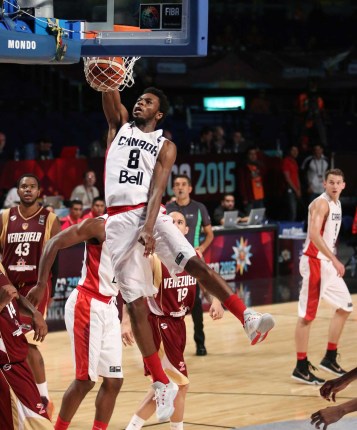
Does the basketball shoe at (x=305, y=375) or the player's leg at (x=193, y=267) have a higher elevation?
the player's leg at (x=193, y=267)

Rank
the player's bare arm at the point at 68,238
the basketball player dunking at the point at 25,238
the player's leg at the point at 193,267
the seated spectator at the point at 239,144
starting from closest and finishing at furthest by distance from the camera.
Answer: the player's leg at the point at 193,267, the player's bare arm at the point at 68,238, the basketball player dunking at the point at 25,238, the seated spectator at the point at 239,144

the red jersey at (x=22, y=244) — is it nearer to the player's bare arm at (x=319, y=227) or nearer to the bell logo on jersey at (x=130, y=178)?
the bell logo on jersey at (x=130, y=178)

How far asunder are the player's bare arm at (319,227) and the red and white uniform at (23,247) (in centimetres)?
277

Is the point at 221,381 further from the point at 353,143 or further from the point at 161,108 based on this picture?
the point at 353,143

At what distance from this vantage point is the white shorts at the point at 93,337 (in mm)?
8289

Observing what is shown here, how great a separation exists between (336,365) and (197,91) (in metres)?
14.8

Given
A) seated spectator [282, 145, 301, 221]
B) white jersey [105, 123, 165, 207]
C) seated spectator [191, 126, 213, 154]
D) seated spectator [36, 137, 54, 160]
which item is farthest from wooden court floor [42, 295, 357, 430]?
seated spectator [282, 145, 301, 221]

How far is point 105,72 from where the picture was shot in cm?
755

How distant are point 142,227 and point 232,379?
4354 millimetres

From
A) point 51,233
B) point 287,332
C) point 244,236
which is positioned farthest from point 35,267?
point 244,236

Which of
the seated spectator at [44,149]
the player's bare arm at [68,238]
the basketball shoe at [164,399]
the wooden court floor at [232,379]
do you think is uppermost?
the seated spectator at [44,149]

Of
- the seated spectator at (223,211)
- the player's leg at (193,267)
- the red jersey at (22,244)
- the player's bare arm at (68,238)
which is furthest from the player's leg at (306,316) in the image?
the seated spectator at (223,211)

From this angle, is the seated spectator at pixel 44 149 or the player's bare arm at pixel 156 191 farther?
the seated spectator at pixel 44 149

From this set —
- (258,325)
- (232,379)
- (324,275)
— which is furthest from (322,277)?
(258,325)
